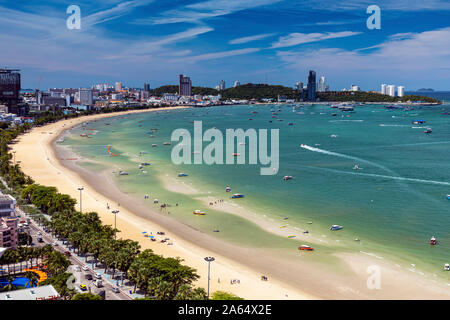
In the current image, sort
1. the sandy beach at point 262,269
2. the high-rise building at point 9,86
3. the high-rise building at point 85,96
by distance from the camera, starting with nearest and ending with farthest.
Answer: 1. the sandy beach at point 262,269
2. the high-rise building at point 9,86
3. the high-rise building at point 85,96

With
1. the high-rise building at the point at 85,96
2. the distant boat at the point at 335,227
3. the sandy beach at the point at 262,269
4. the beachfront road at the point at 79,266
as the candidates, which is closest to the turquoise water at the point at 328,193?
the distant boat at the point at 335,227

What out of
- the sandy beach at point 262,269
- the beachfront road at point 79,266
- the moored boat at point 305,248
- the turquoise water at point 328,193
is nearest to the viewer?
the beachfront road at point 79,266

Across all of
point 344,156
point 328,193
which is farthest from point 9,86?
point 328,193

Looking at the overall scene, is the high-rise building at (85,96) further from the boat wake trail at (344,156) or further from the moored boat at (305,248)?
the moored boat at (305,248)

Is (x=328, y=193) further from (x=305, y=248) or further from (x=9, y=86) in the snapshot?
(x=9, y=86)

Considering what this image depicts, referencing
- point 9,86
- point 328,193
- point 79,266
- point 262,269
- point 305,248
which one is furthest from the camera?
point 9,86

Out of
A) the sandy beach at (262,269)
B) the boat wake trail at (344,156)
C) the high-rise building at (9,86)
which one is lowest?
the sandy beach at (262,269)

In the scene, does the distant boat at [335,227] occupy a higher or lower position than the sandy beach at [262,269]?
higher

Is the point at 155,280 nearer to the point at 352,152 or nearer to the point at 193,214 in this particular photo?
the point at 193,214

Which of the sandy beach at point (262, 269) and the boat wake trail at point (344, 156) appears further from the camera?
the boat wake trail at point (344, 156)
